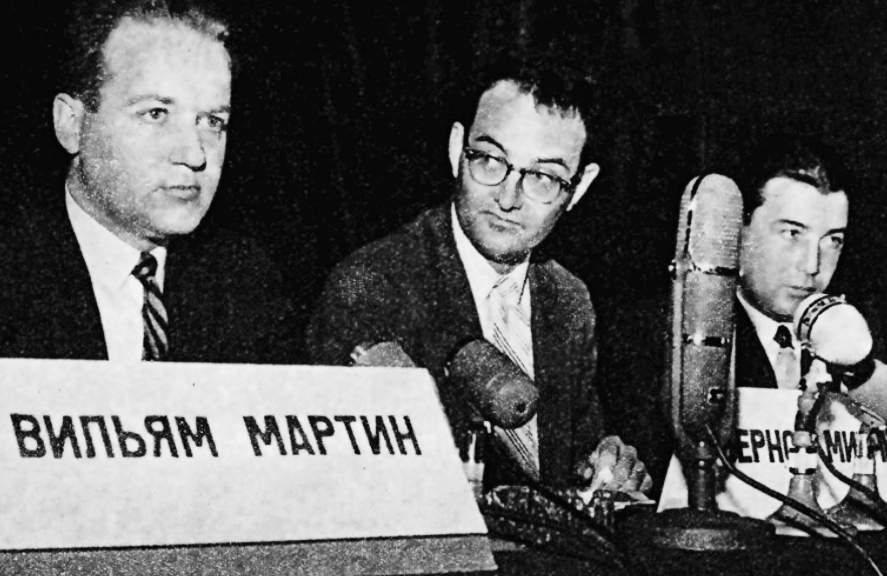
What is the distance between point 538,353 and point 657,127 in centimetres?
52

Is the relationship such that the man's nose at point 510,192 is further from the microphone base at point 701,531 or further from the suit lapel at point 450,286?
the microphone base at point 701,531

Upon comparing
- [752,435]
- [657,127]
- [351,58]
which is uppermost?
[351,58]

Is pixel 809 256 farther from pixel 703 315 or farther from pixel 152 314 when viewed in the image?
pixel 152 314

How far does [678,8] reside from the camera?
2.13 metres

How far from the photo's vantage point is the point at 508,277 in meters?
1.84

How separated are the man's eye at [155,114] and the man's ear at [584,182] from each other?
0.72 m

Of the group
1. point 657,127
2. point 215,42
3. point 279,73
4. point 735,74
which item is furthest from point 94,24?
point 735,74

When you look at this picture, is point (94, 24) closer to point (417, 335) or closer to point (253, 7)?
point (253, 7)

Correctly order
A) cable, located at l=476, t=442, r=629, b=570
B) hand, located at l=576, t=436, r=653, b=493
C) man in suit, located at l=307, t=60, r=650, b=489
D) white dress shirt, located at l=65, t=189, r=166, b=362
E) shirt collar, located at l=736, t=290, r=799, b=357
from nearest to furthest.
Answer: cable, located at l=476, t=442, r=629, b=570, white dress shirt, located at l=65, t=189, r=166, b=362, man in suit, located at l=307, t=60, r=650, b=489, hand, located at l=576, t=436, r=653, b=493, shirt collar, located at l=736, t=290, r=799, b=357

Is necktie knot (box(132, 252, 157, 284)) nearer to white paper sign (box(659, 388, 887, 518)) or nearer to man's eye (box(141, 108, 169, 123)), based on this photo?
man's eye (box(141, 108, 169, 123))

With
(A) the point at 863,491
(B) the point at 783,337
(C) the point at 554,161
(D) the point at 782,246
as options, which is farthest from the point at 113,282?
(D) the point at 782,246

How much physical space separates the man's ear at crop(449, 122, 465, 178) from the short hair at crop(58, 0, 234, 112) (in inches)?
19.9

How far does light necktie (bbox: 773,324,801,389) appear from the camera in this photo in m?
2.08

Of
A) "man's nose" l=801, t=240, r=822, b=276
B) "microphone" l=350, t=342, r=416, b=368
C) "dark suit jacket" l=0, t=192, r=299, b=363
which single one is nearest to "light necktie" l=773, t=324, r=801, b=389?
"man's nose" l=801, t=240, r=822, b=276
